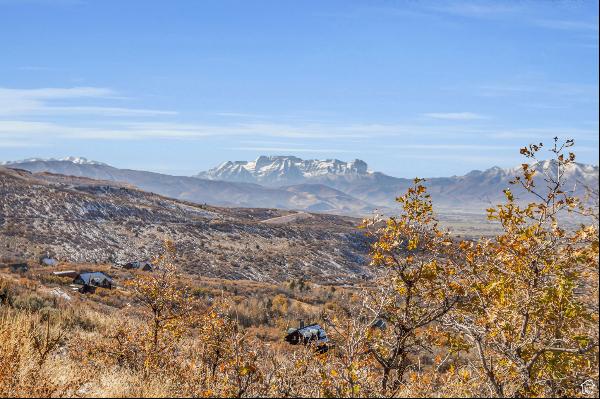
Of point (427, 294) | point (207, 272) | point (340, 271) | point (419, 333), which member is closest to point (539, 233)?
point (427, 294)

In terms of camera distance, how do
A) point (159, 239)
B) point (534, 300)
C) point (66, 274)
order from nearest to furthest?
1. point (534, 300)
2. point (66, 274)
3. point (159, 239)

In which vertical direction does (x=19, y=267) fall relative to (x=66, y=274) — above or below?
above

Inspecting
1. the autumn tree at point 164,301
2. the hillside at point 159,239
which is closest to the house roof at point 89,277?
the hillside at point 159,239

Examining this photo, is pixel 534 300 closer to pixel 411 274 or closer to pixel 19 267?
pixel 411 274

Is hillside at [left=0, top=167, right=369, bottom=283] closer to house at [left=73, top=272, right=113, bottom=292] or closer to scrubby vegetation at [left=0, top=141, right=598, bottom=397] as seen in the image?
house at [left=73, top=272, right=113, bottom=292]

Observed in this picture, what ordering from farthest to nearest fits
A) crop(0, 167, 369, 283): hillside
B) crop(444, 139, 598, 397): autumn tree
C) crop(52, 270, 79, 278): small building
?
crop(0, 167, 369, 283): hillside
crop(52, 270, 79, 278): small building
crop(444, 139, 598, 397): autumn tree

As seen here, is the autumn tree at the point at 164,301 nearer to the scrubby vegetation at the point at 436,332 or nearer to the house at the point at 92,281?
the scrubby vegetation at the point at 436,332

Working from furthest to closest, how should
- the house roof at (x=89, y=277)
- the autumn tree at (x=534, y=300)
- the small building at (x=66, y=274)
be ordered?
the small building at (x=66, y=274), the house roof at (x=89, y=277), the autumn tree at (x=534, y=300)

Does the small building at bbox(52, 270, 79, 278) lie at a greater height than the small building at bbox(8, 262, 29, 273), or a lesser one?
lesser

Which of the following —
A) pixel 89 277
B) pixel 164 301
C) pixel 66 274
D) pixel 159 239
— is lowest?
pixel 159 239

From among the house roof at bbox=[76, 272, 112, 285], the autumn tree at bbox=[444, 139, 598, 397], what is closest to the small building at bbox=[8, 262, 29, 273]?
the house roof at bbox=[76, 272, 112, 285]

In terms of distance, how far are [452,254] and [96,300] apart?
3082cm

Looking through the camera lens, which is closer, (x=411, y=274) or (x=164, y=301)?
(x=411, y=274)


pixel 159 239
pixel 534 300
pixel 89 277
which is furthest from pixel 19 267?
pixel 534 300
